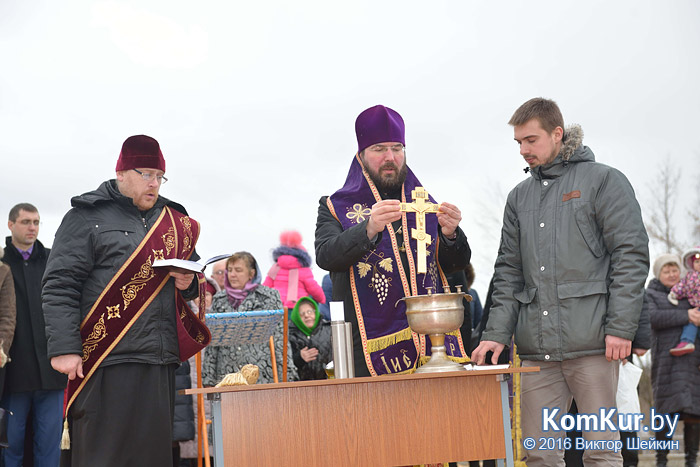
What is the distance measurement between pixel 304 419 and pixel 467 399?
81cm

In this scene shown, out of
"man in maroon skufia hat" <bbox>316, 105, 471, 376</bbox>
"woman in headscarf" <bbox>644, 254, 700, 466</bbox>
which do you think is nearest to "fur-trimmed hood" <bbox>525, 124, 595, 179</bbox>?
"man in maroon skufia hat" <bbox>316, 105, 471, 376</bbox>

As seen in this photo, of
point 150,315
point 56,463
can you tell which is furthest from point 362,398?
point 56,463

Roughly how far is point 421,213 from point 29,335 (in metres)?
3.89

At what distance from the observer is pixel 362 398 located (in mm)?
3766

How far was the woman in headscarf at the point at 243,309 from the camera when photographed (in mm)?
7121

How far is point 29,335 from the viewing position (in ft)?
21.5

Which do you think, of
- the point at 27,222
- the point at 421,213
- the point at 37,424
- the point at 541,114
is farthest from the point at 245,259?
the point at 541,114

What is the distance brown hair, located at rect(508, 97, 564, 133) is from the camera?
4.43 metres

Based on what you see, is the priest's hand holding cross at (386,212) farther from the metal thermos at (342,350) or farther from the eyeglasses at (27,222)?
the eyeglasses at (27,222)

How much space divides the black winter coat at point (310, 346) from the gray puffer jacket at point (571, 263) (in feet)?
11.8

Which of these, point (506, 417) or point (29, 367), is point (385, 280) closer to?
point (506, 417)

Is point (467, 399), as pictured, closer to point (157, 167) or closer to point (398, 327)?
point (398, 327)

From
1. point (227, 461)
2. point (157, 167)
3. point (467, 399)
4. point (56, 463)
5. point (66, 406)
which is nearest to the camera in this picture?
point (227, 461)

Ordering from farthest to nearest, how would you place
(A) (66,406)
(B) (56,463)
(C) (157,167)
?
(B) (56,463)
(C) (157,167)
(A) (66,406)
